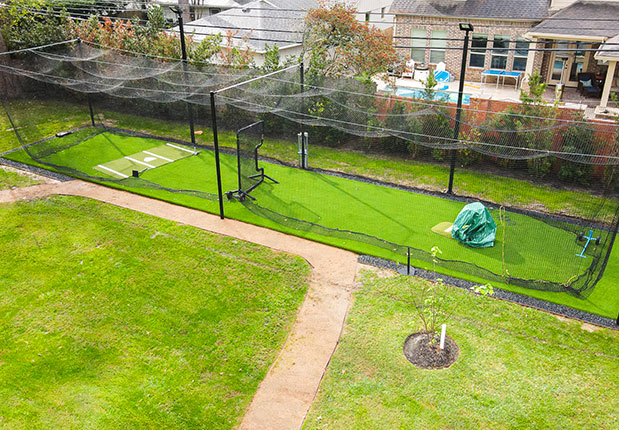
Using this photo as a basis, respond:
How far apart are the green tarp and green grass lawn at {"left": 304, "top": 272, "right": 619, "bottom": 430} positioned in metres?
1.81

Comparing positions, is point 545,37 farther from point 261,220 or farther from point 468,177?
point 261,220

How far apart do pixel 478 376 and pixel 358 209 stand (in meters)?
5.23

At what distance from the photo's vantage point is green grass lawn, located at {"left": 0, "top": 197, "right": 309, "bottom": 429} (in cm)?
653

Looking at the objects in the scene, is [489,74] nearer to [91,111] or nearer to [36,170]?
[91,111]

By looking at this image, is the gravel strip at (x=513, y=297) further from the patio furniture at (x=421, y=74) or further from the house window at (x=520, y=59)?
→ the house window at (x=520, y=59)

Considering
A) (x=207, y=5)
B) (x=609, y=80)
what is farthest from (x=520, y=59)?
(x=207, y=5)

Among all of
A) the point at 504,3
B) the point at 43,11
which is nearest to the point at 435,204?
the point at 504,3

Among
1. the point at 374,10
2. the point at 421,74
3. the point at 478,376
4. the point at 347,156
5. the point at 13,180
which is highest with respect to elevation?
the point at 374,10

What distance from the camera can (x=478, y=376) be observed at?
6875 millimetres

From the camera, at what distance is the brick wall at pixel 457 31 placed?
752 inches

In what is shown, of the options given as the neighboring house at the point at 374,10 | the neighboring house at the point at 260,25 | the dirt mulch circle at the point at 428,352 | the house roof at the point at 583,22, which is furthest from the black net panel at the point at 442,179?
the neighboring house at the point at 374,10

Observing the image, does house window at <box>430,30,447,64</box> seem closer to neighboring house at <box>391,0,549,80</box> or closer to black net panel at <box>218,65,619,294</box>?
neighboring house at <box>391,0,549,80</box>

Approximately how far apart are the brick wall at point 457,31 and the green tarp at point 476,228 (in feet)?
35.6

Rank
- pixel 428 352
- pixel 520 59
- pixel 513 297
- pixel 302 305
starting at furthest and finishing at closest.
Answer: pixel 520 59 → pixel 513 297 → pixel 302 305 → pixel 428 352
